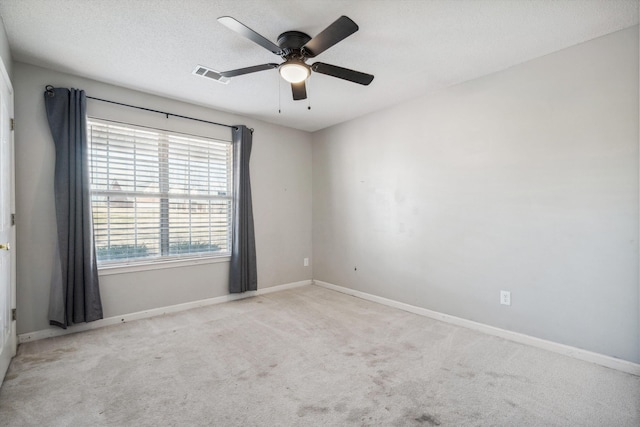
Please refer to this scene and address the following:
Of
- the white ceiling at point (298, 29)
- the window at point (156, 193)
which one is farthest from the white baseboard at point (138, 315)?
the white ceiling at point (298, 29)

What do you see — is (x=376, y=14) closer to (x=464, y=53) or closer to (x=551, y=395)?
(x=464, y=53)

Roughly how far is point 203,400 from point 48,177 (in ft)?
8.17

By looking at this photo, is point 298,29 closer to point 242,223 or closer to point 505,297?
point 242,223

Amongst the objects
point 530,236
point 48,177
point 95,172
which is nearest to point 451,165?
point 530,236

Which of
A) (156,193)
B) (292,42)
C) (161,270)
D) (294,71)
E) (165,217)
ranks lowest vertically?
(161,270)

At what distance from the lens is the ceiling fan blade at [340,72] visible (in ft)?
7.19

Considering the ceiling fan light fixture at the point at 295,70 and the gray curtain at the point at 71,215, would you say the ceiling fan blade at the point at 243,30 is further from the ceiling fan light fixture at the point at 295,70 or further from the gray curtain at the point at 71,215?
the gray curtain at the point at 71,215

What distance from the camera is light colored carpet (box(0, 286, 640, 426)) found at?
5.70 ft

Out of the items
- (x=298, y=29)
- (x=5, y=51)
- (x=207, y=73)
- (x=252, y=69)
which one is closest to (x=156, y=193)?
(x=207, y=73)

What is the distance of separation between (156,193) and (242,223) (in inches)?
41.9

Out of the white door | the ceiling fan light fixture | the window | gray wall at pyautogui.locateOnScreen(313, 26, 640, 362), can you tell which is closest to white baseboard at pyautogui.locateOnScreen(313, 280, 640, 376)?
gray wall at pyautogui.locateOnScreen(313, 26, 640, 362)

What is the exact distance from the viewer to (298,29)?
221cm

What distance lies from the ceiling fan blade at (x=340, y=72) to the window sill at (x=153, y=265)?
2.67 m

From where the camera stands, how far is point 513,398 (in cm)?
189
